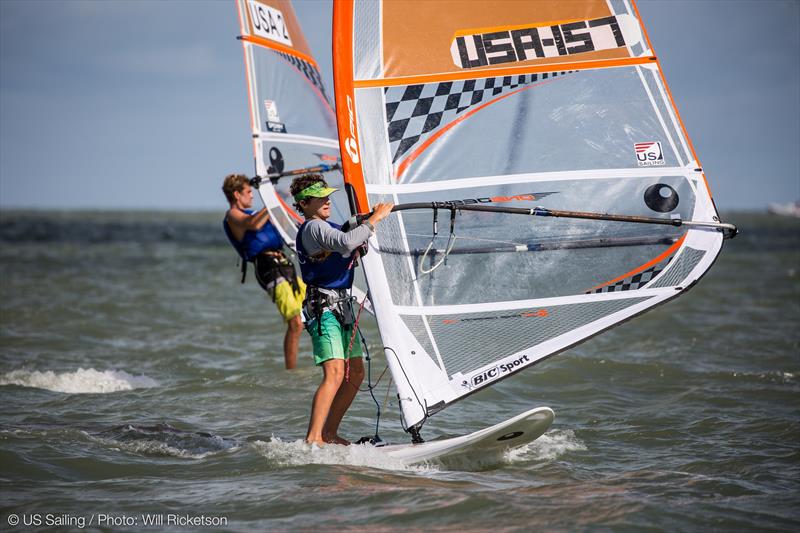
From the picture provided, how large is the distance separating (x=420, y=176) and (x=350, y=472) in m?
1.82

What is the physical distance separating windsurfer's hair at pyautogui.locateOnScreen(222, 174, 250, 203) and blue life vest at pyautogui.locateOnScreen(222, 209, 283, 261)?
1.22 feet

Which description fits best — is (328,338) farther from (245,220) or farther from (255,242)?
(255,242)

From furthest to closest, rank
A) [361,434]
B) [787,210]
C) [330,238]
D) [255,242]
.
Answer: [787,210]
[255,242]
[361,434]
[330,238]

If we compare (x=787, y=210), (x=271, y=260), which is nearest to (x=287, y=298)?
(x=271, y=260)

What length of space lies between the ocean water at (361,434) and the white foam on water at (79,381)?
0.03 metres

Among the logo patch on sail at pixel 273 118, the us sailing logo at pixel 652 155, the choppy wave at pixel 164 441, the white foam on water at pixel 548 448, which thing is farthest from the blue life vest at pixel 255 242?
the us sailing logo at pixel 652 155

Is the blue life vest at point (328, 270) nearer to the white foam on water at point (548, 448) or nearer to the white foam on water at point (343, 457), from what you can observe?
the white foam on water at point (343, 457)

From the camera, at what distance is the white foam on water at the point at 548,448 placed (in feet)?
18.0

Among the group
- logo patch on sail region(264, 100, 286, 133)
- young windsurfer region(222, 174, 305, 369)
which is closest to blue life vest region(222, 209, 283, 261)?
young windsurfer region(222, 174, 305, 369)

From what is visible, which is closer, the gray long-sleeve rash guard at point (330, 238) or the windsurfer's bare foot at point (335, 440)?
the gray long-sleeve rash guard at point (330, 238)

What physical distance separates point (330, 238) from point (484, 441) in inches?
59.1

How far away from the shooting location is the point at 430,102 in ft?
17.6

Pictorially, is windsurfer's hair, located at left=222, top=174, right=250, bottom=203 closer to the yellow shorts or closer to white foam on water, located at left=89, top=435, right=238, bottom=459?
the yellow shorts

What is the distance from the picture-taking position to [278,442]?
5602mm
